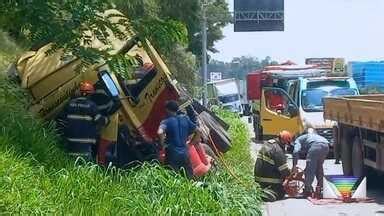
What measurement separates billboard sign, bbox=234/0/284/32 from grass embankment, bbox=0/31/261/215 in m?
42.0

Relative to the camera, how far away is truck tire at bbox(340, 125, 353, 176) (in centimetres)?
1695

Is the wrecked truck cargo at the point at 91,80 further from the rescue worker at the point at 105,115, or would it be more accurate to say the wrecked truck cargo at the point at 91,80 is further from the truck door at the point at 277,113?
the truck door at the point at 277,113

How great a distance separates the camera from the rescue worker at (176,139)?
1162 centimetres

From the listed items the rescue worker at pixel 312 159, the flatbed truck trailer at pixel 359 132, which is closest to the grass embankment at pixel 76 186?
the rescue worker at pixel 312 159

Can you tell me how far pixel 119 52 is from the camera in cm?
994

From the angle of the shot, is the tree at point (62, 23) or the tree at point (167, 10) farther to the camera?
the tree at point (167, 10)

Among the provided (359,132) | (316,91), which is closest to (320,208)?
(359,132)

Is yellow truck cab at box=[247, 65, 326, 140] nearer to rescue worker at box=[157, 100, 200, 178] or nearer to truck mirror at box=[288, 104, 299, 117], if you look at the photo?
truck mirror at box=[288, 104, 299, 117]

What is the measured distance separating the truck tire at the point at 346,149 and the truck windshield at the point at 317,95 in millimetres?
7582

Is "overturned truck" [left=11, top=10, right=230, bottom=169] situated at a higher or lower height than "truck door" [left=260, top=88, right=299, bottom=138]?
higher

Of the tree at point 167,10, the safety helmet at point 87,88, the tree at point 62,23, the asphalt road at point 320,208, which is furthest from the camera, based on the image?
the asphalt road at point 320,208

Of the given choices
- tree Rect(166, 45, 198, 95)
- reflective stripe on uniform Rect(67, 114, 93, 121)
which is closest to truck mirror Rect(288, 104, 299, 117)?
tree Rect(166, 45, 198, 95)

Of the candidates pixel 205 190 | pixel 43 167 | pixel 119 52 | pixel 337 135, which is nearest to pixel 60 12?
pixel 119 52

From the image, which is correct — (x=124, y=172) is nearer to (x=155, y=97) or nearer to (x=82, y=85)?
(x=82, y=85)
